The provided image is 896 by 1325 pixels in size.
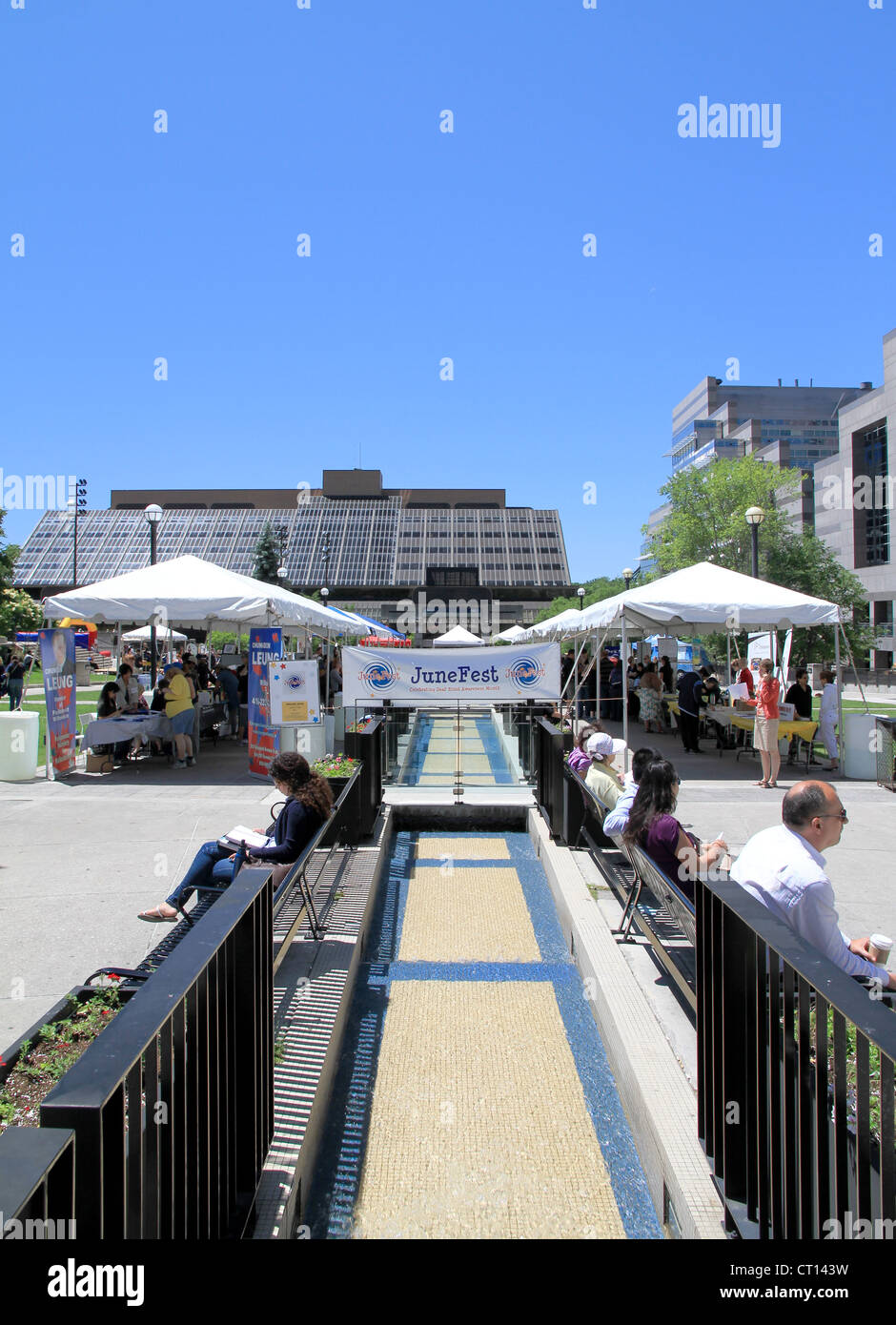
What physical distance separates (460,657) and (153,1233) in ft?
33.9

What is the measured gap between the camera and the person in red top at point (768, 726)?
12.0m

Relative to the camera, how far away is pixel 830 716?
568 inches

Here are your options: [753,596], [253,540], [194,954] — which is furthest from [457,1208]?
[253,540]

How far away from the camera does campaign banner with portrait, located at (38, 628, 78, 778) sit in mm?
12922

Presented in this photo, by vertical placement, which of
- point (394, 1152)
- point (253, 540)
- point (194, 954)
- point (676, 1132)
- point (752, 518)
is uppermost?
point (253, 540)

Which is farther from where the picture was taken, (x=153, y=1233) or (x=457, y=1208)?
(x=457, y=1208)

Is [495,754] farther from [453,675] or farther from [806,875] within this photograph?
[806,875]

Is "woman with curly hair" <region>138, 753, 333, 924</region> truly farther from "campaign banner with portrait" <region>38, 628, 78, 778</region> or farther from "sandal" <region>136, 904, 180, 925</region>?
"campaign banner with portrait" <region>38, 628, 78, 778</region>

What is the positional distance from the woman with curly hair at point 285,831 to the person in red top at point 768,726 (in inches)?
324

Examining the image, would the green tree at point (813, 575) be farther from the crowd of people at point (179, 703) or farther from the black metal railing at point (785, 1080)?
the black metal railing at point (785, 1080)

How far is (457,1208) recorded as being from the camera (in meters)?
3.29

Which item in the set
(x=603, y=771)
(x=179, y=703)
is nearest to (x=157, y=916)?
(x=603, y=771)

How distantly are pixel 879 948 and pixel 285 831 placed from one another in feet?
11.2
